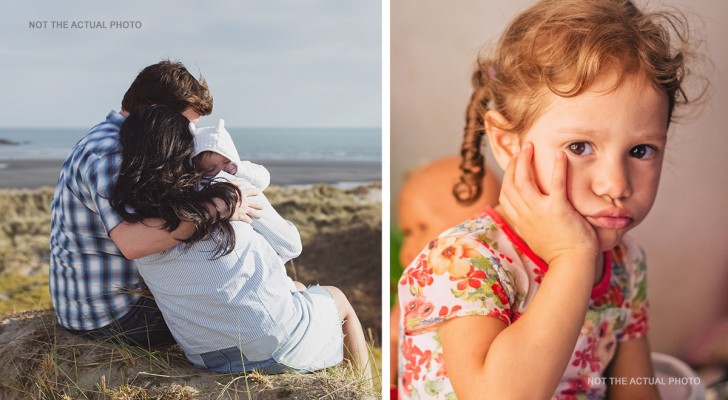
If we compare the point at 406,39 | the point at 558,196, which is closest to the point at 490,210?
the point at 558,196

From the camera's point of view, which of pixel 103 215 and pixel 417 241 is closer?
pixel 103 215

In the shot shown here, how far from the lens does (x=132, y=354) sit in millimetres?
2107

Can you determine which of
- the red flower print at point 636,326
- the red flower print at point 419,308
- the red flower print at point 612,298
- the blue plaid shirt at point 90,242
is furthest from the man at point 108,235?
the red flower print at point 636,326

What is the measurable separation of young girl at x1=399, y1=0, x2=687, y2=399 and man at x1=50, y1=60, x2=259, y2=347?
63 cm

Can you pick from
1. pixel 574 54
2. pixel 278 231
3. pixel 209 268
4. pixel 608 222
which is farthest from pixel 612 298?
pixel 209 268

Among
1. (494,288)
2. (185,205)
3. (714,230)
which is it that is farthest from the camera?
(714,230)

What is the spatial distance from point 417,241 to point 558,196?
48 centimetres

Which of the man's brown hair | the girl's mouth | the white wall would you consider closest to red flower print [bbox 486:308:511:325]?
the girl's mouth

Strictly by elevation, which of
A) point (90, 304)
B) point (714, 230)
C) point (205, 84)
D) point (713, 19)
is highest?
point (713, 19)

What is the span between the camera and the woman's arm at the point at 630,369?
2.15 metres

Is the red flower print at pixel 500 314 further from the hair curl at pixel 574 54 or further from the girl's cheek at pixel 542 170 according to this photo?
the hair curl at pixel 574 54

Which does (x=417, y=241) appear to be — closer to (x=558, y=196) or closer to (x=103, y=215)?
(x=558, y=196)

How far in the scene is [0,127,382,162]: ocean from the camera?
2.12m

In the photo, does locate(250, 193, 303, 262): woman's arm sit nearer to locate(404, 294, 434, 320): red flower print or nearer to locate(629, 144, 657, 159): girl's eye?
locate(404, 294, 434, 320): red flower print
